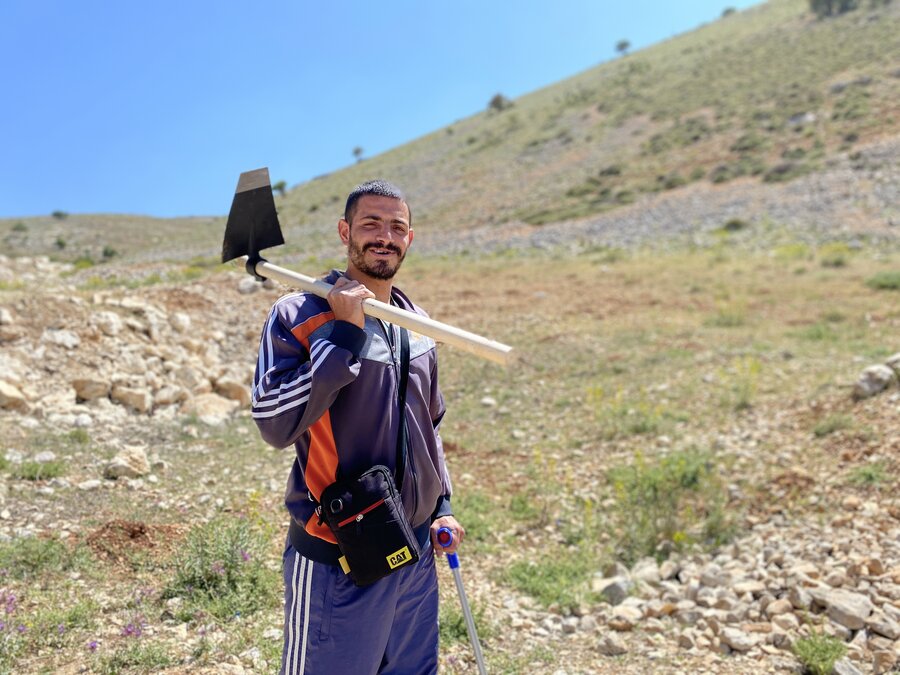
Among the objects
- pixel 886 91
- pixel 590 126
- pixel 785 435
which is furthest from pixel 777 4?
pixel 785 435

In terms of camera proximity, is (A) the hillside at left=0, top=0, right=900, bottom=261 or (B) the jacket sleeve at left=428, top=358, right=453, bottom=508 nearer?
(B) the jacket sleeve at left=428, top=358, right=453, bottom=508

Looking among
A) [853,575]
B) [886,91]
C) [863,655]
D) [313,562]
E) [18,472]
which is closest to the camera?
[313,562]

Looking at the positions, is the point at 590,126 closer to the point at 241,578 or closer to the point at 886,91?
the point at 886,91

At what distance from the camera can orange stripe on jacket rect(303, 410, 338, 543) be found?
198cm

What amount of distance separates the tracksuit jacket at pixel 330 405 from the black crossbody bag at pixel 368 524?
0.07 m

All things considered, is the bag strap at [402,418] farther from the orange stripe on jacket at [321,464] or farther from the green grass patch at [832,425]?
the green grass patch at [832,425]

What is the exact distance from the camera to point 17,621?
10.5 ft

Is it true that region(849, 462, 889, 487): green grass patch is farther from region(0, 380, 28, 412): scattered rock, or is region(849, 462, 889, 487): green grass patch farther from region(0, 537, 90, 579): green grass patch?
region(0, 380, 28, 412): scattered rock

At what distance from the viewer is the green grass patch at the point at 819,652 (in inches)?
132

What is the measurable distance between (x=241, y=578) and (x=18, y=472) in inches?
95.3

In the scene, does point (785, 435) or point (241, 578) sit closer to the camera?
point (241, 578)

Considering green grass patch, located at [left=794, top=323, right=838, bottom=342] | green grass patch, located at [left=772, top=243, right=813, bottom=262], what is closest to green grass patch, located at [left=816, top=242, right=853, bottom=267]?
green grass patch, located at [left=772, top=243, right=813, bottom=262]

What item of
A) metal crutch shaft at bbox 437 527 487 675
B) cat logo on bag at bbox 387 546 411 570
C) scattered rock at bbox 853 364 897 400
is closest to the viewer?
cat logo on bag at bbox 387 546 411 570

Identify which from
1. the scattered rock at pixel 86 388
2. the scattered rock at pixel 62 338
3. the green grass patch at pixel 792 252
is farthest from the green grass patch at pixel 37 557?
the green grass patch at pixel 792 252
